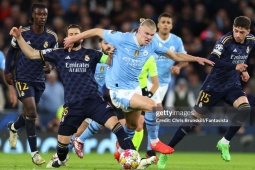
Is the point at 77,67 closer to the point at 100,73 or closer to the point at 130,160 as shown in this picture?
the point at 130,160

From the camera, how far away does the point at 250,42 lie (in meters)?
14.0

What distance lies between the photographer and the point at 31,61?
45.1 ft

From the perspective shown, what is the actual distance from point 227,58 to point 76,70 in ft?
10.1

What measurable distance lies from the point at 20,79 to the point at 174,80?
7.41 meters

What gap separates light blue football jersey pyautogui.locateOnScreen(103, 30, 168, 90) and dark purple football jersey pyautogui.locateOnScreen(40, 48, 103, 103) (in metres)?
0.38

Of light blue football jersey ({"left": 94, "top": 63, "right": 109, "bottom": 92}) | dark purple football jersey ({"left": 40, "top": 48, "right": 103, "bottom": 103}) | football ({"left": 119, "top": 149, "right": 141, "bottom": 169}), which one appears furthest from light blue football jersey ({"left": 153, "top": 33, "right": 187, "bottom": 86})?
football ({"left": 119, "top": 149, "right": 141, "bottom": 169})

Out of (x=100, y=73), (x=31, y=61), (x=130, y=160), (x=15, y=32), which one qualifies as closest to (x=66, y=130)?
(x=130, y=160)

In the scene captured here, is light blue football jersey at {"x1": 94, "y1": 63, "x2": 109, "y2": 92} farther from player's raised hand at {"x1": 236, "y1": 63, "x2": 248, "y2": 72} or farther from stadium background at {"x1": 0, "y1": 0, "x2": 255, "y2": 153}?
stadium background at {"x1": 0, "y1": 0, "x2": 255, "y2": 153}

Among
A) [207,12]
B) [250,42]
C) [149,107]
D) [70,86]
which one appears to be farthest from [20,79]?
[207,12]

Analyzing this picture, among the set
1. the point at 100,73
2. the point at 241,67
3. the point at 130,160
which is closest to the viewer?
the point at 130,160

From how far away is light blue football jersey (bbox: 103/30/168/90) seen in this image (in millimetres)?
12344

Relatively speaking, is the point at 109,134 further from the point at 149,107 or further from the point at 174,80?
the point at 149,107

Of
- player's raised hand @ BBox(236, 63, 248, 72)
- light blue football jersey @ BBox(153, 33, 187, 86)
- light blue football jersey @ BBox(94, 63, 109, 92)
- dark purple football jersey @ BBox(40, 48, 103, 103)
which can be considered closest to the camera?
dark purple football jersey @ BBox(40, 48, 103, 103)

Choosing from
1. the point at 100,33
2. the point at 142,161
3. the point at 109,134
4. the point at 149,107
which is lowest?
the point at 109,134
